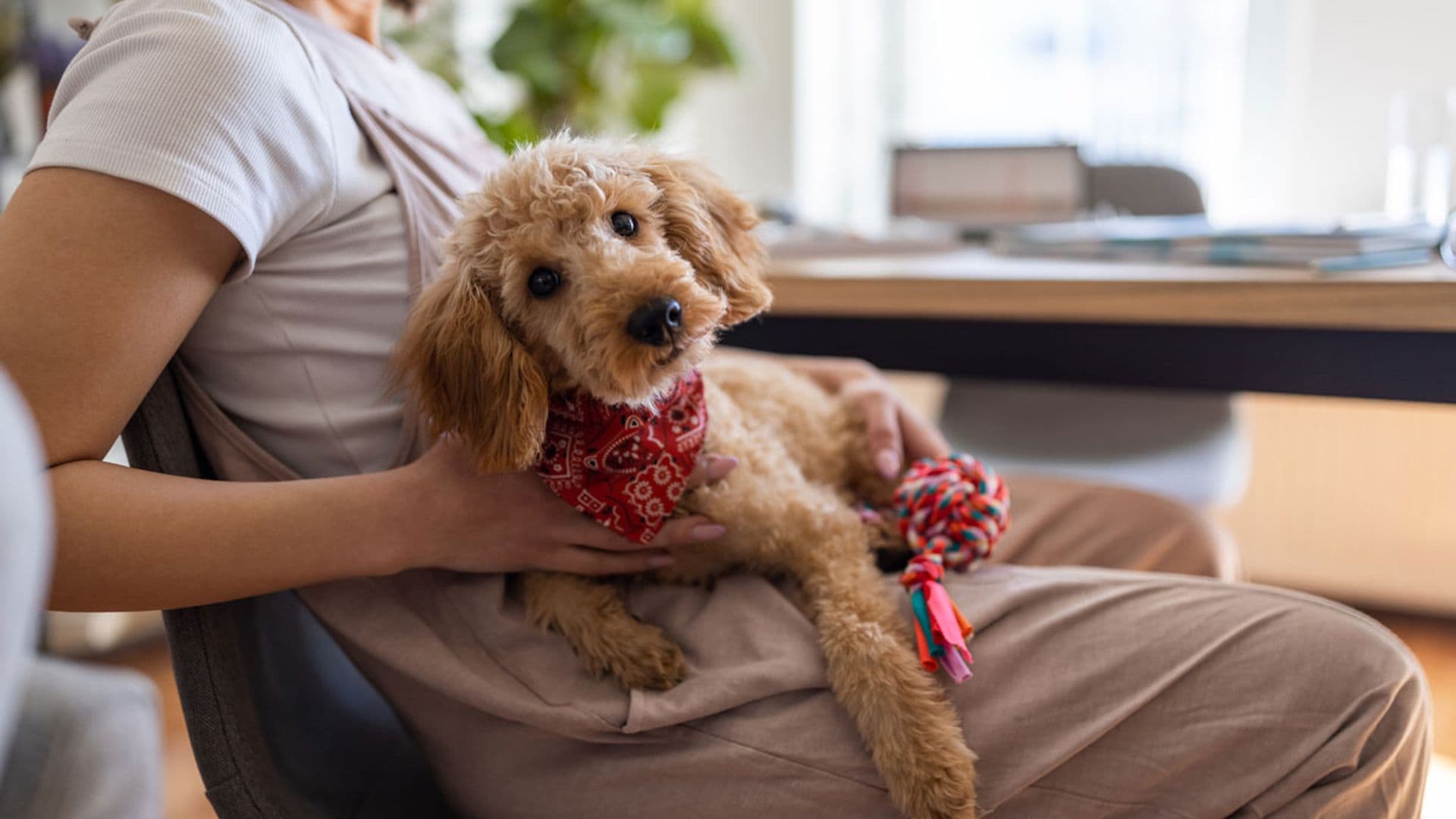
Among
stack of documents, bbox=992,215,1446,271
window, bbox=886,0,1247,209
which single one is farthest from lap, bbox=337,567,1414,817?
window, bbox=886,0,1247,209

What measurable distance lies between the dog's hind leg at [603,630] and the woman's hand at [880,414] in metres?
0.32

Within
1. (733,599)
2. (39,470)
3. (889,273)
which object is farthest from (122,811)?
(889,273)

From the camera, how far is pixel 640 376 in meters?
0.68

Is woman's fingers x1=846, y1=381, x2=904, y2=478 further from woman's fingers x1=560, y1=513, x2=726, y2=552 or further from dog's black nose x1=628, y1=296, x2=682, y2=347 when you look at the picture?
dog's black nose x1=628, y1=296, x2=682, y2=347

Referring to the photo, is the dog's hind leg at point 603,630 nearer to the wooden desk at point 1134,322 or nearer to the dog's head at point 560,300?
the dog's head at point 560,300

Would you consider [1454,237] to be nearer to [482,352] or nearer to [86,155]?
[482,352]

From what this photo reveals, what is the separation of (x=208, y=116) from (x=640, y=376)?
1.07 ft

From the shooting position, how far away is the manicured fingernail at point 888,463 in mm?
943

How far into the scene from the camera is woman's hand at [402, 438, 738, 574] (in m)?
0.71

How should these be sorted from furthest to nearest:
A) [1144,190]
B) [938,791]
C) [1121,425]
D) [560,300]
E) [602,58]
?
[602,58]
[1144,190]
[1121,425]
[560,300]
[938,791]

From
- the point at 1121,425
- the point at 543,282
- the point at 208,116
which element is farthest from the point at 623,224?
the point at 1121,425

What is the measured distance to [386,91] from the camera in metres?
0.84

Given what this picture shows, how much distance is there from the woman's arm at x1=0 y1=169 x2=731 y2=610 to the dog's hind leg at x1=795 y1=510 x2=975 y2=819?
0.79ft

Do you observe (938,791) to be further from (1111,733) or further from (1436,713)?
(1436,713)
